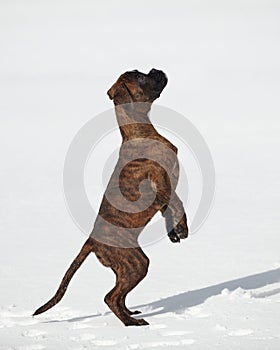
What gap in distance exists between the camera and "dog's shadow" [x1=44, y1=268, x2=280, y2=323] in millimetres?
5789

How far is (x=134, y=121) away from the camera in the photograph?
535 cm

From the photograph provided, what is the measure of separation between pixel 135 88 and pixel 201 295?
183 centimetres

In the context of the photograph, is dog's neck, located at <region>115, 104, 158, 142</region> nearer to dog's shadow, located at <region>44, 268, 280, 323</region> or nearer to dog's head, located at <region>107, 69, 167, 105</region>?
dog's head, located at <region>107, 69, 167, 105</region>

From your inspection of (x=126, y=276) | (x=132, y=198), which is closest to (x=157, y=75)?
(x=132, y=198)

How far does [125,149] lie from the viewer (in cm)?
535

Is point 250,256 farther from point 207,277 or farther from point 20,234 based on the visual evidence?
point 20,234

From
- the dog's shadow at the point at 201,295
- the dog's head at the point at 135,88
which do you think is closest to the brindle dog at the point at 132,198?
the dog's head at the point at 135,88

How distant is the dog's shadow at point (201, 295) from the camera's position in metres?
5.79

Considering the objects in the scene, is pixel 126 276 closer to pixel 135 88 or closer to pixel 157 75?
pixel 135 88

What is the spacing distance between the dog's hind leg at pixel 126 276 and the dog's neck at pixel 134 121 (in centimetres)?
82

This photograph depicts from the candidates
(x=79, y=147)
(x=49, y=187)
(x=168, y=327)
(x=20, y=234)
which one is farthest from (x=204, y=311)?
(x=49, y=187)

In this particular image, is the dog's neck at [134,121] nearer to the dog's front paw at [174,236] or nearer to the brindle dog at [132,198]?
the brindle dog at [132,198]

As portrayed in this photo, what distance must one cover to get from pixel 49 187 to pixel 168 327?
5508mm

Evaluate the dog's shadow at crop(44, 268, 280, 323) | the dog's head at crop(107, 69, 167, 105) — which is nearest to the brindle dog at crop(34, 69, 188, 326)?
the dog's head at crop(107, 69, 167, 105)
